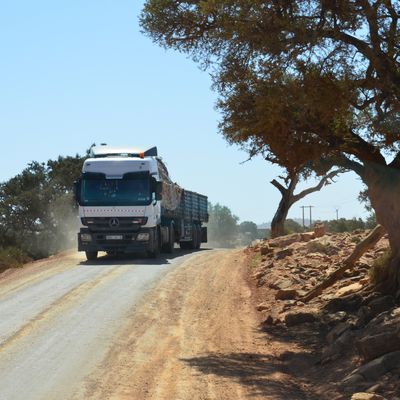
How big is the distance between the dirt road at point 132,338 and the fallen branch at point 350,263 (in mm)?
1392

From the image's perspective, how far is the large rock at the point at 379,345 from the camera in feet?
29.9

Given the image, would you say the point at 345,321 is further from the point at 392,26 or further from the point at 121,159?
the point at 121,159

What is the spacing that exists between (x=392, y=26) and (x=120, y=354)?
7.11m

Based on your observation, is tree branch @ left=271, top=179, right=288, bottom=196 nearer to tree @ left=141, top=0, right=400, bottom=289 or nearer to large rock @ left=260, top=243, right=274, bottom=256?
large rock @ left=260, top=243, right=274, bottom=256

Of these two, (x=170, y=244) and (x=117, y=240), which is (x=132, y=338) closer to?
(x=117, y=240)

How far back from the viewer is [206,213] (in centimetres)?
4272

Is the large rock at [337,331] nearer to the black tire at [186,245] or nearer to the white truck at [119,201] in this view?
the white truck at [119,201]

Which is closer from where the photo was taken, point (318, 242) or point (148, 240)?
point (318, 242)

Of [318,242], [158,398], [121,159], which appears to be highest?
[121,159]

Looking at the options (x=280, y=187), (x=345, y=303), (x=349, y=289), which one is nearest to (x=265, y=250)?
(x=280, y=187)

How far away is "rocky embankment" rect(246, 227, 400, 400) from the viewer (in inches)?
341

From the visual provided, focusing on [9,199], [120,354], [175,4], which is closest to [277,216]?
[175,4]

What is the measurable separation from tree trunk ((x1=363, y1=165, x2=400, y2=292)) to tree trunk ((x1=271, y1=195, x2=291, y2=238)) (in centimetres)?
2283

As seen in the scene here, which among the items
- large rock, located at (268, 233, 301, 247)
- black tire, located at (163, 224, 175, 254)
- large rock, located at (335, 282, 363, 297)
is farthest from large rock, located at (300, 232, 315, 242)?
large rock, located at (335, 282, 363, 297)
